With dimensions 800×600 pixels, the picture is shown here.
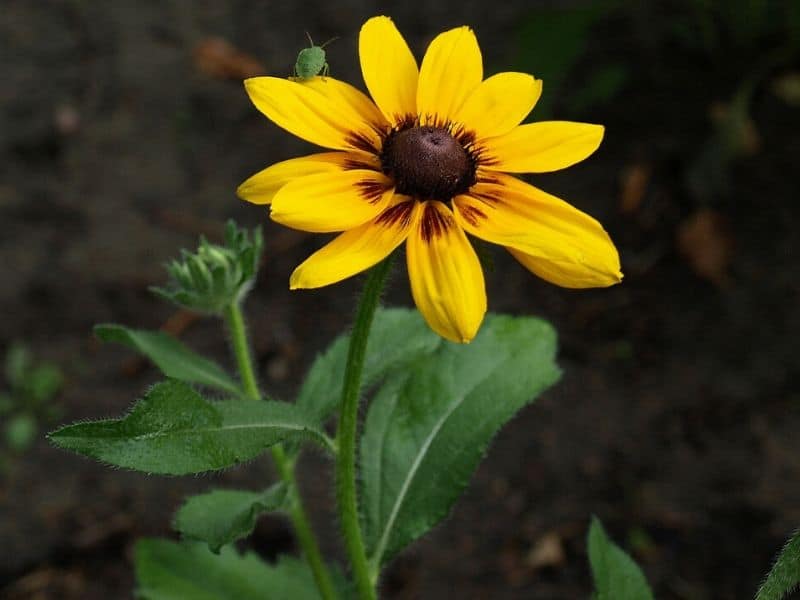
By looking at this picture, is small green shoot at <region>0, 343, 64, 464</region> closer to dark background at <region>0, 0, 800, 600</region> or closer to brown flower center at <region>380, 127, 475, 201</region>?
dark background at <region>0, 0, 800, 600</region>

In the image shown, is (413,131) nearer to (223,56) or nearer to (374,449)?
(374,449)

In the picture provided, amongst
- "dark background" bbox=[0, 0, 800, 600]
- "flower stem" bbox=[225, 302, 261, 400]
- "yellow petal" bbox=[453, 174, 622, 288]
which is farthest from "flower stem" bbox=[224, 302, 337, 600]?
"dark background" bbox=[0, 0, 800, 600]

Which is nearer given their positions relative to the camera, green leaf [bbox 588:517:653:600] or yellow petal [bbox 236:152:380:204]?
yellow petal [bbox 236:152:380:204]

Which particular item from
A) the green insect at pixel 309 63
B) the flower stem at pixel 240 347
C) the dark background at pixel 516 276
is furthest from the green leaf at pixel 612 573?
the dark background at pixel 516 276

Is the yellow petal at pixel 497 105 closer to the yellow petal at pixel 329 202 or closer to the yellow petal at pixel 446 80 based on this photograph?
the yellow petal at pixel 446 80

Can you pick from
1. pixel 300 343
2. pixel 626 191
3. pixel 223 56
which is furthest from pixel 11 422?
pixel 626 191

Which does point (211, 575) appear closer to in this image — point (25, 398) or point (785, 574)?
point (785, 574)
